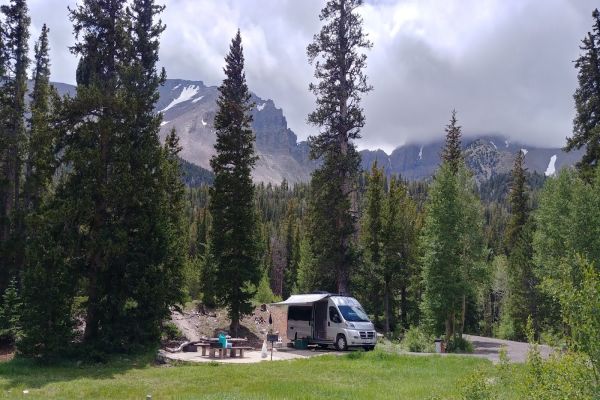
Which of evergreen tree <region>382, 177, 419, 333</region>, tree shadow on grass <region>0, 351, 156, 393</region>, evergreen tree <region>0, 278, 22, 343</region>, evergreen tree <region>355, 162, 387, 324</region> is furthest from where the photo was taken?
evergreen tree <region>382, 177, 419, 333</region>

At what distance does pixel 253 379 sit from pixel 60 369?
7.61m

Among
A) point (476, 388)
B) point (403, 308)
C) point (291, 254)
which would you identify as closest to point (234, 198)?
point (403, 308)

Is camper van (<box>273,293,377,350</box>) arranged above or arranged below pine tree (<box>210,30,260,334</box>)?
below

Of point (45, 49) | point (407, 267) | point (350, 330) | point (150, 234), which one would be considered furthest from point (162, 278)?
point (407, 267)

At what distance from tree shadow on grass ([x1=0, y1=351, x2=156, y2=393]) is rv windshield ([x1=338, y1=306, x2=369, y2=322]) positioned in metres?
8.92

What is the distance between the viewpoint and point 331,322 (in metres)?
24.7

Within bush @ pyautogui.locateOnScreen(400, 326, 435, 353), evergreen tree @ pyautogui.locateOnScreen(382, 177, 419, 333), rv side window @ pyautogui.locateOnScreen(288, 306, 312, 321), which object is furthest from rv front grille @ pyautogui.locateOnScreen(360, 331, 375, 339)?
evergreen tree @ pyautogui.locateOnScreen(382, 177, 419, 333)

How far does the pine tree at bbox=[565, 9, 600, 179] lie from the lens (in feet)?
98.5

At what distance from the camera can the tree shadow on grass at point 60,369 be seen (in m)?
15.0

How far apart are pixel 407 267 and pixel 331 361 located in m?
22.9

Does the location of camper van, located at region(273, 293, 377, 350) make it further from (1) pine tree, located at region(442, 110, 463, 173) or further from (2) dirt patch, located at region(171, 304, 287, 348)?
(1) pine tree, located at region(442, 110, 463, 173)

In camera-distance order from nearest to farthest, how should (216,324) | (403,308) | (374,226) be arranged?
(216,324)
(374,226)
(403,308)

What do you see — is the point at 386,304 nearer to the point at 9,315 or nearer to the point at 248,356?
the point at 248,356

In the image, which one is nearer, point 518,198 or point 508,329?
point 508,329
